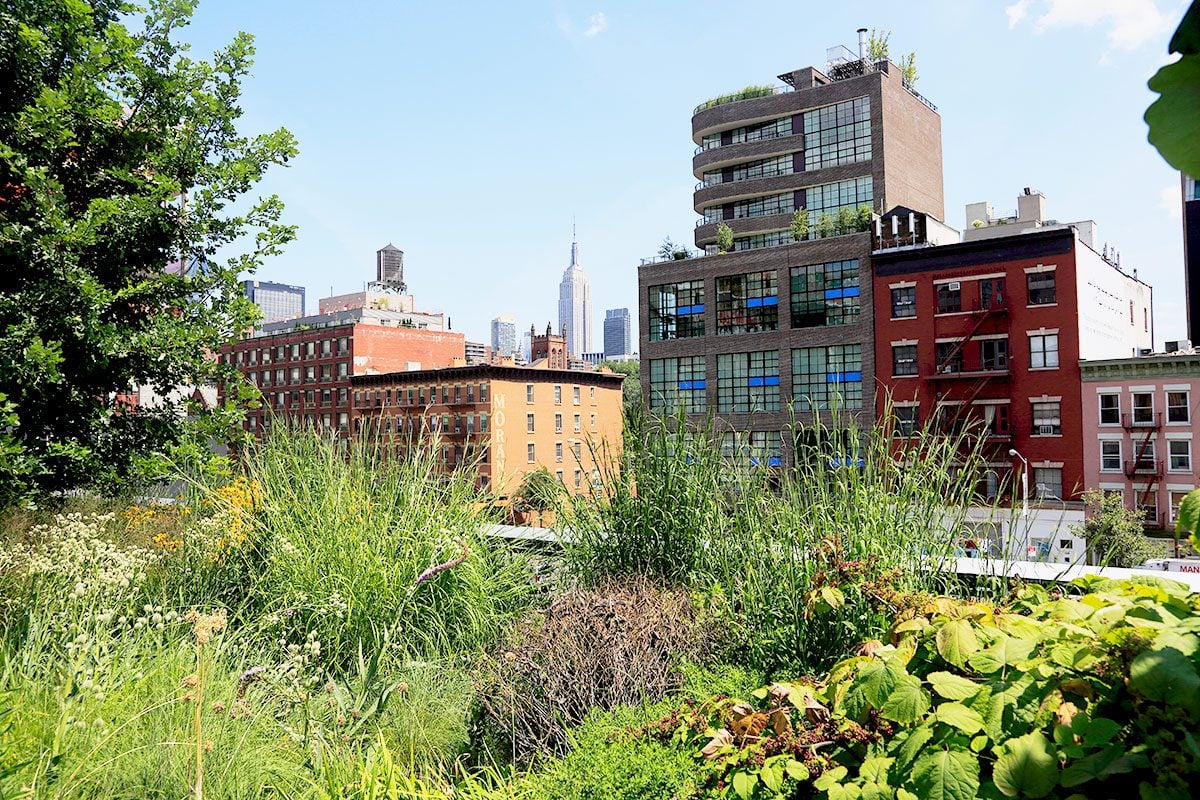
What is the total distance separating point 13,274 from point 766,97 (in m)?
49.8

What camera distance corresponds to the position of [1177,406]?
104 ft

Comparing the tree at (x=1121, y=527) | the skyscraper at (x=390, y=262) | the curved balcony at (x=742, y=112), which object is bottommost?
the tree at (x=1121, y=527)

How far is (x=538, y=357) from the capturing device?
70312 millimetres

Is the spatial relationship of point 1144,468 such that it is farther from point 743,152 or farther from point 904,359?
point 743,152

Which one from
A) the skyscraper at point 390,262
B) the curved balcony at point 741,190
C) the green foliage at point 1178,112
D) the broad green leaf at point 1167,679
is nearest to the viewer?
the green foliage at point 1178,112

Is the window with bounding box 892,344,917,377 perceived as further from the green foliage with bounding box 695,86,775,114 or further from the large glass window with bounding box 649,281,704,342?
the green foliage with bounding box 695,86,775,114

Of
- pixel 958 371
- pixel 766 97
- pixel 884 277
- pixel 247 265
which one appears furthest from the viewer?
pixel 766 97

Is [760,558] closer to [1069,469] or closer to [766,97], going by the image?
[1069,469]

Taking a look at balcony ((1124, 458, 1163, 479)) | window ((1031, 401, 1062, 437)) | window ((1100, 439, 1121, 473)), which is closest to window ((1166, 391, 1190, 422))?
balcony ((1124, 458, 1163, 479))

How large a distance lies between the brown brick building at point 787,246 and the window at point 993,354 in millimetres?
5380

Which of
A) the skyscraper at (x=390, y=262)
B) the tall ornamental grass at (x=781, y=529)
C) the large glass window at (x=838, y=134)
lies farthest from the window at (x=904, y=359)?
the skyscraper at (x=390, y=262)

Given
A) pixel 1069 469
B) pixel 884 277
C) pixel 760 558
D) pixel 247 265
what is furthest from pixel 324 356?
pixel 760 558

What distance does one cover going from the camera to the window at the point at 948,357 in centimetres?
3603

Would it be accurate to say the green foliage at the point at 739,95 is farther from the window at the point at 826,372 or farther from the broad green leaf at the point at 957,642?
the broad green leaf at the point at 957,642
